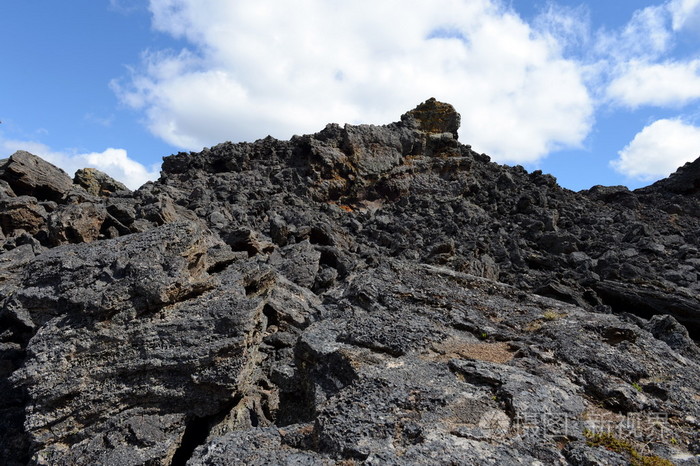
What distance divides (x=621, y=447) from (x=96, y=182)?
30.5 metres

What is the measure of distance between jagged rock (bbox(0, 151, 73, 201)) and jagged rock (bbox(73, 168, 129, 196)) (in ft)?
16.1

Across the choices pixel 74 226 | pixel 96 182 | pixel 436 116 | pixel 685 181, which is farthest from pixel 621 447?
pixel 685 181

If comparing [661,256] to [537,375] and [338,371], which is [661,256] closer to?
[537,375]

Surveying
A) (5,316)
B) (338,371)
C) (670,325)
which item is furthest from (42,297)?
(670,325)

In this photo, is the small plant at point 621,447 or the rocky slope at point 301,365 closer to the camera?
the small plant at point 621,447

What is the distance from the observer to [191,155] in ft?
110

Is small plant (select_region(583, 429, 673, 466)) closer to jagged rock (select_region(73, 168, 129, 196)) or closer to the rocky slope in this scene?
the rocky slope

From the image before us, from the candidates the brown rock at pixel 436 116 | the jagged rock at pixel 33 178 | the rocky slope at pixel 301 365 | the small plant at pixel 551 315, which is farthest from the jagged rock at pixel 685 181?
the jagged rock at pixel 33 178

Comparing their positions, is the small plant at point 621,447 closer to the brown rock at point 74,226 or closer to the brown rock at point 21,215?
the brown rock at point 74,226

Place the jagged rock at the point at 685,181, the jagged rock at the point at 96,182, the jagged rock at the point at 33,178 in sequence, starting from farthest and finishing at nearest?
the jagged rock at the point at 685,181 → the jagged rock at the point at 96,182 → the jagged rock at the point at 33,178

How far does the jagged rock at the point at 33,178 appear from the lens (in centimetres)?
2128

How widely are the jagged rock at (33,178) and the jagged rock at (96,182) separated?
4.90 metres

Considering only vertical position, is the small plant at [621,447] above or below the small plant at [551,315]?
below

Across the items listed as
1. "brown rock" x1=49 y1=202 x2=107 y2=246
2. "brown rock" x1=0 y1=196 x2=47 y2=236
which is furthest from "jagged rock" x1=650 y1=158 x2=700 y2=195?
"brown rock" x1=0 y1=196 x2=47 y2=236
